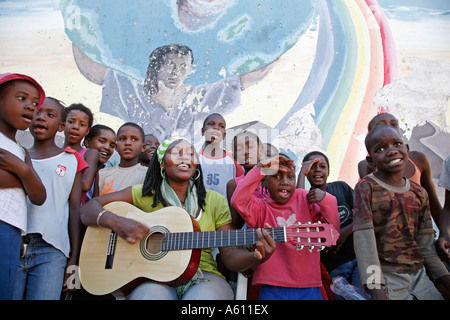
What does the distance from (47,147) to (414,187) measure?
2533 millimetres

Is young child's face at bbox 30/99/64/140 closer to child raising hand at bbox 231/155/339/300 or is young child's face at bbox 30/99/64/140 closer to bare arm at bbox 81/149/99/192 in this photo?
bare arm at bbox 81/149/99/192

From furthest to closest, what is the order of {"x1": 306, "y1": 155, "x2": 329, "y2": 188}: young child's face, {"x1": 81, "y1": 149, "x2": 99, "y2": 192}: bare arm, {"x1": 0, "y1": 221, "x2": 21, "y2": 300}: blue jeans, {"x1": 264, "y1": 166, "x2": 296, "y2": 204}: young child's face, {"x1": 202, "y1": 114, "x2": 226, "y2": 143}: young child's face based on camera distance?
1. {"x1": 202, "y1": 114, "x2": 226, "y2": 143}: young child's face
2. {"x1": 306, "y1": 155, "x2": 329, "y2": 188}: young child's face
3. {"x1": 81, "y1": 149, "x2": 99, "y2": 192}: bare arm
4. {"x1": 264, "y1": 166, "x2": 296, "y2": 204}: young child's face
5. {"x1": 0, "y1": 221, "x2": 21, "y2": 300}: blue jeans

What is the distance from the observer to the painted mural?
4277 mm

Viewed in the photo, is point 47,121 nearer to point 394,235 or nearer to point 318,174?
point 318,174

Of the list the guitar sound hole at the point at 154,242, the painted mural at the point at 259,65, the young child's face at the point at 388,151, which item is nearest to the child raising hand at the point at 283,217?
the young child's face at the point at 388,151

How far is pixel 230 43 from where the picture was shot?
4652 mm

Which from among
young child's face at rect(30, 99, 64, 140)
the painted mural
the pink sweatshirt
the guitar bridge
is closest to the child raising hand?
the pink sweatshirt

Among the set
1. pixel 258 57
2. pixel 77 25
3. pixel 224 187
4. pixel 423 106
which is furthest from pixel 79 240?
pixel 423 106

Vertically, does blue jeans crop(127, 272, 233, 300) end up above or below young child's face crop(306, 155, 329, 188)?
below

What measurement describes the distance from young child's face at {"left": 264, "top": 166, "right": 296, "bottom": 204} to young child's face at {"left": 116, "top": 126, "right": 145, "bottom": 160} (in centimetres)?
149

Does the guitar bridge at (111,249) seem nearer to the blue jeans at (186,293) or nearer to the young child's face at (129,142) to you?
the blue jeans at (186,293)

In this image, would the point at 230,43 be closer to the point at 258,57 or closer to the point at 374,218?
the point at 258,57

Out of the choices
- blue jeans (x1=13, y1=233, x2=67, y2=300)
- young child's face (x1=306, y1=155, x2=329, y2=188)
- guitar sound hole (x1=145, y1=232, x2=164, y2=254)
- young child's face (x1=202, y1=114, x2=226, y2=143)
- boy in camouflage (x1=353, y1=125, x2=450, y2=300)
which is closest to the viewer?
boy in camouflage (x1=353, y1=125, x2=450, y2=300)

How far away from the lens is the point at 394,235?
1.90 meters
